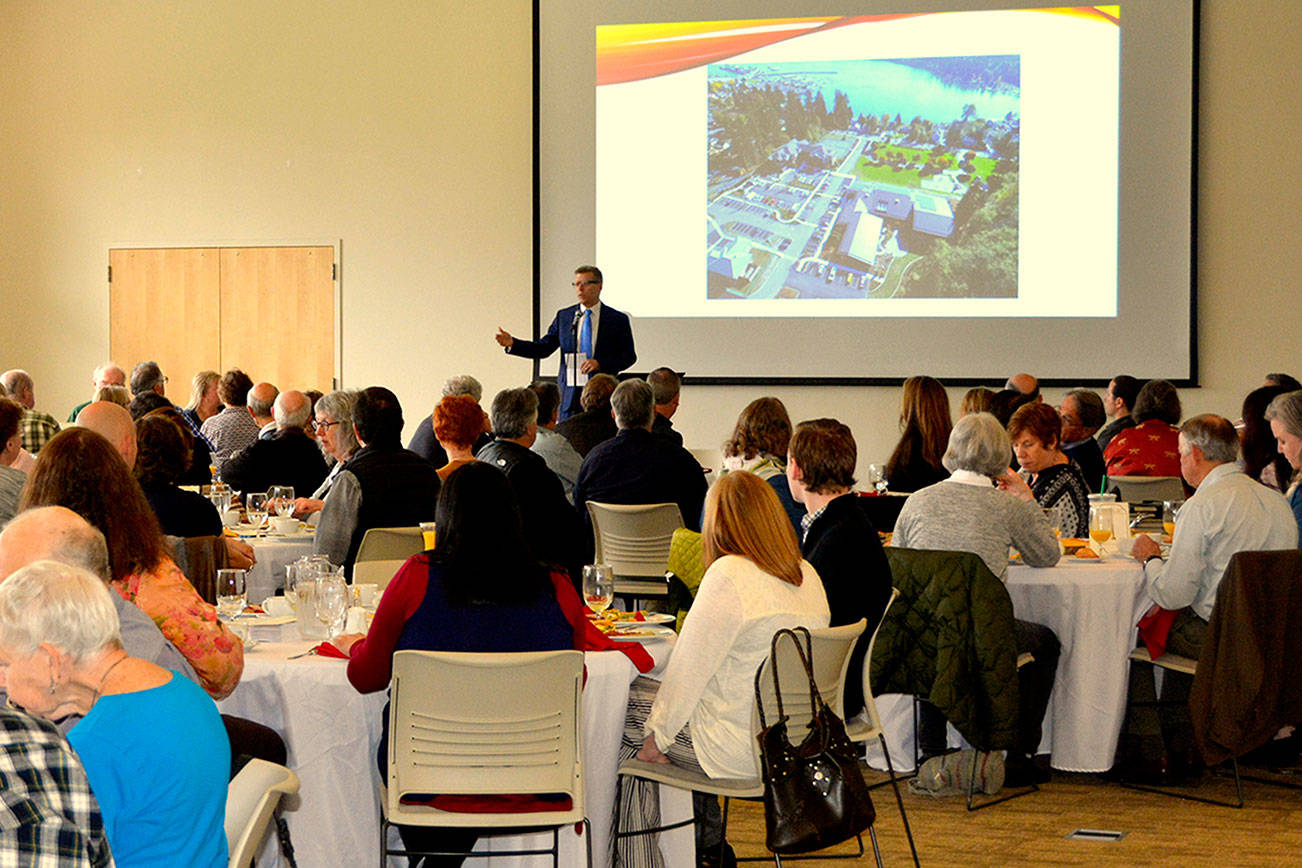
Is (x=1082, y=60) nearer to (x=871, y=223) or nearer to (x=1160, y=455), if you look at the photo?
(x=871, y=223)

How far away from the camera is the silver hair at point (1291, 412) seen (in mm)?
5516

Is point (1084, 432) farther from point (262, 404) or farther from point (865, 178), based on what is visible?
point (262, 404)

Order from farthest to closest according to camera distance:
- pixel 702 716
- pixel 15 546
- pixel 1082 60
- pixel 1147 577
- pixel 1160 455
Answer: pixel 1082 60 → pixel 1160 455 → pixel 1147 577 → pixel 702 716 → pixel 15 546

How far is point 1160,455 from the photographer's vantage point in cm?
783

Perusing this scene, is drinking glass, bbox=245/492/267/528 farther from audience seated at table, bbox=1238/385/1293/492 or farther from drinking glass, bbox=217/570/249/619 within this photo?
audience seated at table, bbox=1238/385/1293/492

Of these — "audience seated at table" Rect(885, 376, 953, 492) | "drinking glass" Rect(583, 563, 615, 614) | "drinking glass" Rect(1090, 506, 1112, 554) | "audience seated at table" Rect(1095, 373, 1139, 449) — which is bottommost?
"drinking glass" Rect(583, 563, 615, 614)

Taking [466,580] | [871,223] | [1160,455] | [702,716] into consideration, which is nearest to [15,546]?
[466,580]

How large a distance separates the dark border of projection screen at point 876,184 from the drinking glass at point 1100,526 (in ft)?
16.6

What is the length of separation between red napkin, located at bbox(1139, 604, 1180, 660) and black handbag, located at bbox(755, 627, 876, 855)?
2290mm

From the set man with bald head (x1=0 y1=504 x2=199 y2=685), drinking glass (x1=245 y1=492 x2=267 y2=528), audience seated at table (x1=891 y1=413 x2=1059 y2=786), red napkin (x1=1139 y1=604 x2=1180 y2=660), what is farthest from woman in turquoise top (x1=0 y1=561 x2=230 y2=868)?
red napkin (x1=1139 y1=604 x2=1180 y2=660)

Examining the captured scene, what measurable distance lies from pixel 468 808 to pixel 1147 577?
3.06 meters

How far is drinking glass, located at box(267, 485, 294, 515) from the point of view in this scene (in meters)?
6.24

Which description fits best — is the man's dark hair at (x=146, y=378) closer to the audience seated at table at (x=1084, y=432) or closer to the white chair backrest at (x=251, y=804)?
the audience seated at table at (x=1084, y=432)

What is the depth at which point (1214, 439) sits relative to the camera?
207 inches
